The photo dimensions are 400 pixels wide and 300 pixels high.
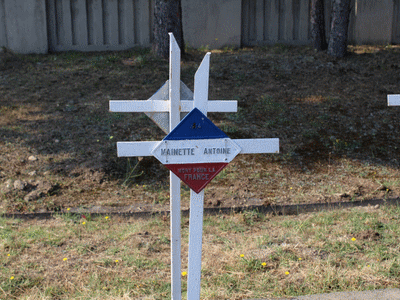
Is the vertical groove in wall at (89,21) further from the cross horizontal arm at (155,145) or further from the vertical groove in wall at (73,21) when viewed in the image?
the cross horizontal arm at (155,145)

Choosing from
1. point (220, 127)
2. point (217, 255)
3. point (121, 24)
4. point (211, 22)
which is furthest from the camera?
point (211, 22)

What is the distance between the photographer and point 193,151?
2469 mm

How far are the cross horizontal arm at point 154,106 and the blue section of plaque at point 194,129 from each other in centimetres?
21

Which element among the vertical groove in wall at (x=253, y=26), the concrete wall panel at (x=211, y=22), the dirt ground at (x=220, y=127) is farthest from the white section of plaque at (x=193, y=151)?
the vertical groove in wall at (x=253, y=26)

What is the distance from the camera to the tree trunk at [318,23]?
8.96 m

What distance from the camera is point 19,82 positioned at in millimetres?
7625

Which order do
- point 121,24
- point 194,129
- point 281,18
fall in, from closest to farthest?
1. point 194,129
2. point 121,24
3. point 281,18

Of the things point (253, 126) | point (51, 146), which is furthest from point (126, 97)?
point (253, 126)

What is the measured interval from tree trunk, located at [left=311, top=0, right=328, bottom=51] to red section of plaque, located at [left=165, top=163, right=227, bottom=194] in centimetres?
739

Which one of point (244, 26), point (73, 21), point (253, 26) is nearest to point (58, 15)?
point (73, 21)

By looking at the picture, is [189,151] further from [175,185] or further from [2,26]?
[2,26]

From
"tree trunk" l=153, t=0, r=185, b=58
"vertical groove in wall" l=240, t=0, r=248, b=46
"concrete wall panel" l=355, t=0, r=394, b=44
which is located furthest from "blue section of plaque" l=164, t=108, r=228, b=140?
"concrete wall panel" l=355, t=0, r=394, b=44

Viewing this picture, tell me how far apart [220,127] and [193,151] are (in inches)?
158

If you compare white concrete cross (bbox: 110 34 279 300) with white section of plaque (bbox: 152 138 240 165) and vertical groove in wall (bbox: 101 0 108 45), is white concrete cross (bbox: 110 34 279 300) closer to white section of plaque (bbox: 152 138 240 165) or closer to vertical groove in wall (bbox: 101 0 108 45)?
white section of plaque (bbox: 152 138 240 165)
